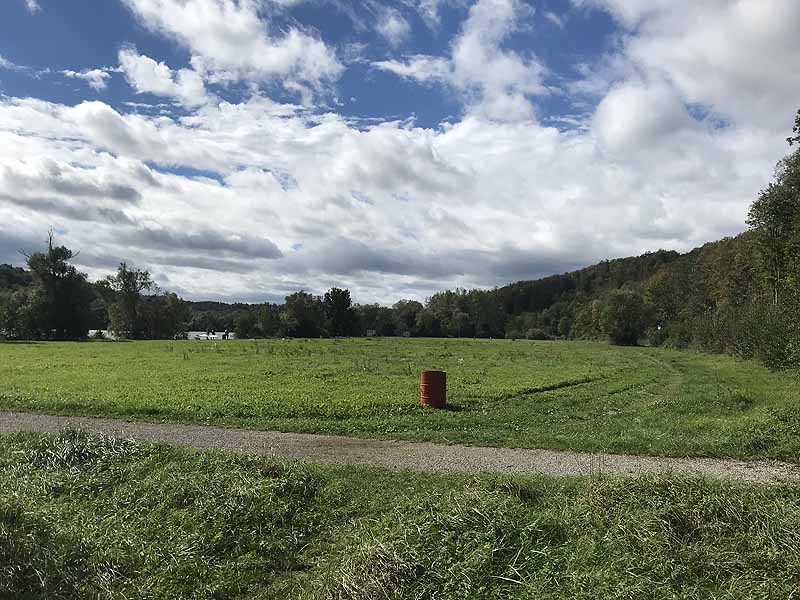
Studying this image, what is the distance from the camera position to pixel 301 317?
8706 centimetres

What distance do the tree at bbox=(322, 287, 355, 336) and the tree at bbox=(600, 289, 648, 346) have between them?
38495 millimetres

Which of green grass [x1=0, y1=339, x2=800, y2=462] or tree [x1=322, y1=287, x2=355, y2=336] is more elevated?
tree [x1=322, y1=287, x2=355, y2=336]

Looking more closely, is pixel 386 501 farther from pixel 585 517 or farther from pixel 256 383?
pixel 256 383

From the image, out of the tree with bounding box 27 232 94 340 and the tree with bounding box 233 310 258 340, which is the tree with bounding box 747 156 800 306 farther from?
the tree with bounding box 27 232 94 340

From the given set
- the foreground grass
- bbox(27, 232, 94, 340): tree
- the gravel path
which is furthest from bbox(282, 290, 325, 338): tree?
the foreground grass

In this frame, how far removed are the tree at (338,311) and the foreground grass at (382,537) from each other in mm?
83486

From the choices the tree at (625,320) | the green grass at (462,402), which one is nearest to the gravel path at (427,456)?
the green grass at (462,402)

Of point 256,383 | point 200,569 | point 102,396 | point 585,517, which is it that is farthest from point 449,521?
point 256,383

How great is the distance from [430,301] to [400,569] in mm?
149052

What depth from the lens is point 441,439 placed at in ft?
40.3

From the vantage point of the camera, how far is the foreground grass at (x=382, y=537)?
4.92 metres

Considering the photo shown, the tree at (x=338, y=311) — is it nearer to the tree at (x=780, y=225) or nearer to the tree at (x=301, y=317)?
the tree at (x=301, y=317)

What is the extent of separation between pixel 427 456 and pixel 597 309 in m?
93.7

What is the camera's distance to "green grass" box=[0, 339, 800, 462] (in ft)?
40.2
